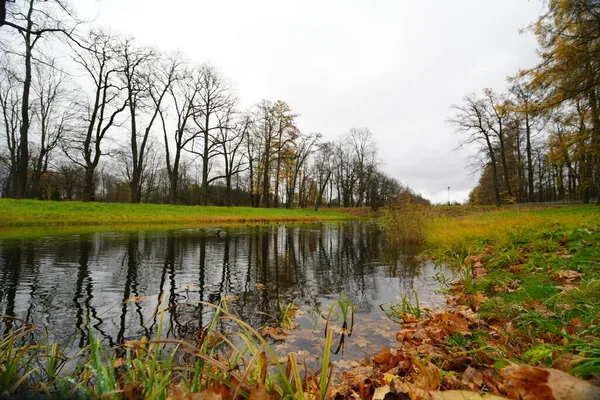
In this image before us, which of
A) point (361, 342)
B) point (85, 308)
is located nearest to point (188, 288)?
point (85, 308)

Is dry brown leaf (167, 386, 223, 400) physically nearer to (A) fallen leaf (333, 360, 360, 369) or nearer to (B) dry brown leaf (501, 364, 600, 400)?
(B) dry brown leaf (501, 364, 600, 400)

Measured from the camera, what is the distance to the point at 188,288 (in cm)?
471

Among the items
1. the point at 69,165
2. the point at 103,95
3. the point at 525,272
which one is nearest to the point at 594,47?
the point at 525,272

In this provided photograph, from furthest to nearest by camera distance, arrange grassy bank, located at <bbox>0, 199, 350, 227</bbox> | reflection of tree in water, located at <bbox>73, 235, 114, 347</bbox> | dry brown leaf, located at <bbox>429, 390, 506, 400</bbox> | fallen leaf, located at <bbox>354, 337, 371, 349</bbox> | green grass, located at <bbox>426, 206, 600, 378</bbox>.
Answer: grassy bank, located at <bbox>0, 199, 350, 227</bbox>
reflection of tree in water, located at <bbox>73, 235, 114, 347</bbox>
fallen leaf, located at <bbox>354, 337, 371, 349</bbox>
green grass, located at <bbox>426, 206, 600, 378</bbox>
dry brown leaf, located at <bbox>429, 390, 506, 400</bbox>

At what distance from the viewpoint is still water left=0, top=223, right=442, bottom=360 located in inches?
121

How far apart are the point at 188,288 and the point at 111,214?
1591 centimetres

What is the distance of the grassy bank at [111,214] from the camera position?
13922 mm

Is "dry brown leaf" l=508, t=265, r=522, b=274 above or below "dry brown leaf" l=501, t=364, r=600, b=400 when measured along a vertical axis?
below

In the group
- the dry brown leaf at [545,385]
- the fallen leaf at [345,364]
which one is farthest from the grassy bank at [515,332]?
the fallen leaf at [345,364]

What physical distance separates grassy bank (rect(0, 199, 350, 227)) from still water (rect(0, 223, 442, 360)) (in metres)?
7.15

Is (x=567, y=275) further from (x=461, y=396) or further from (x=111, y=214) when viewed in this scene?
(x=111, y=214)

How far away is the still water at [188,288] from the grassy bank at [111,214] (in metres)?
7.15

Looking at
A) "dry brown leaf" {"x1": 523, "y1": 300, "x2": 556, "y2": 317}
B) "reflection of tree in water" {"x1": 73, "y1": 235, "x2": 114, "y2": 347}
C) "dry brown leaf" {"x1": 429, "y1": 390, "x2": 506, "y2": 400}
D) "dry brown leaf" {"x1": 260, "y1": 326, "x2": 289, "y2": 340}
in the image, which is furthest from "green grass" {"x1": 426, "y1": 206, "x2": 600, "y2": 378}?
"reflection of tree in water" {"x1": 73, "y1": 235, "x2": 114, "y2": 347}

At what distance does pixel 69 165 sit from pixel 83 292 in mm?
48985
